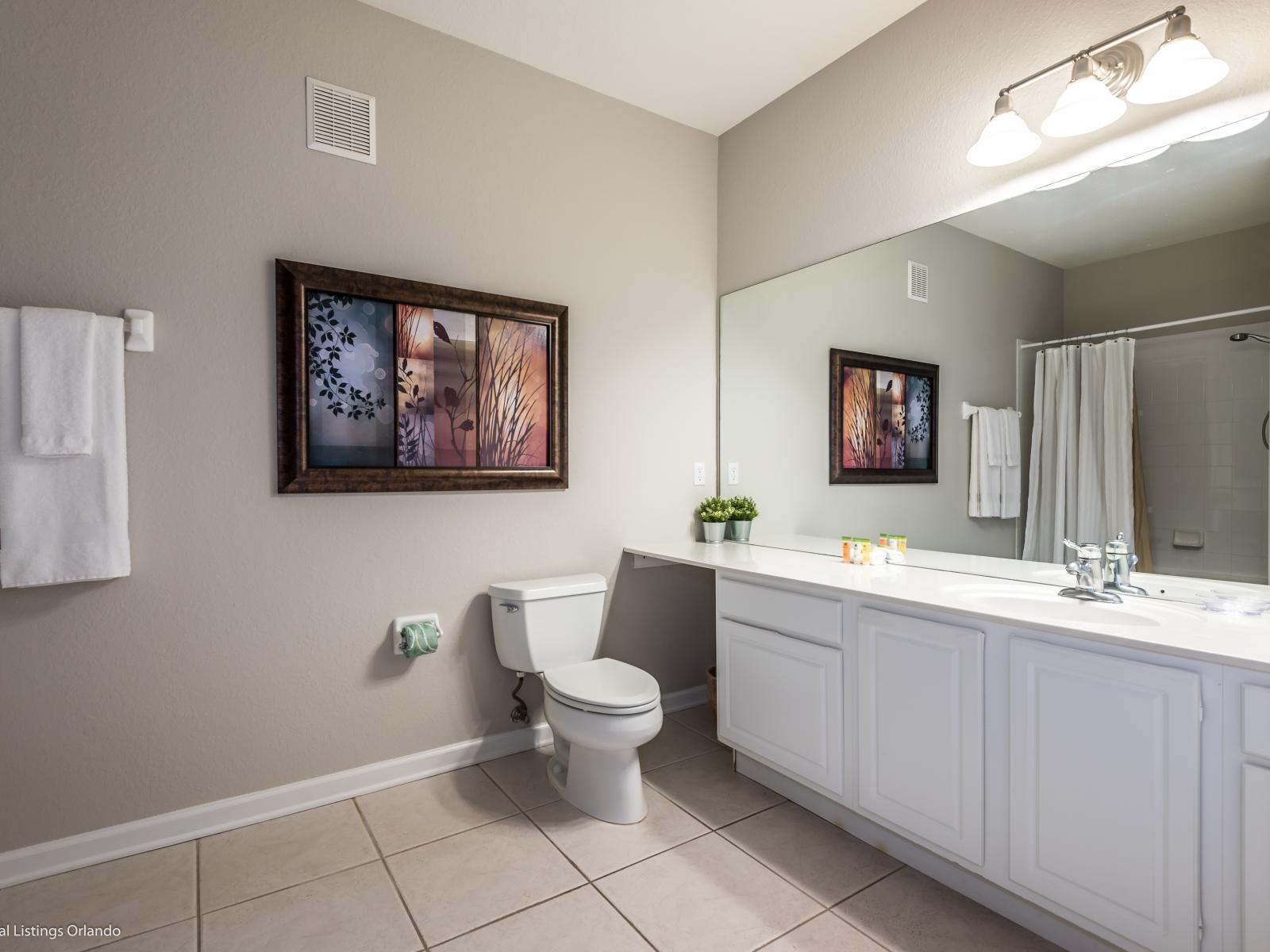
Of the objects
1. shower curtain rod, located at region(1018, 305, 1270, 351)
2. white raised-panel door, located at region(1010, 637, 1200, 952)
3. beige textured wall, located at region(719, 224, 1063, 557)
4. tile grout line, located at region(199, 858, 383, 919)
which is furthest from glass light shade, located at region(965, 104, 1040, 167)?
tile grout line, located at region(199, 858, 383, 919)

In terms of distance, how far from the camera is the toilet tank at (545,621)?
2.34m

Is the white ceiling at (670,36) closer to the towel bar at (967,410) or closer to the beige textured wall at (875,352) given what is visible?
the beige textured wall at (875,352)

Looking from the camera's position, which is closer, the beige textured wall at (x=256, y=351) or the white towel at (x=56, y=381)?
the white towel at (x=56, y=381)

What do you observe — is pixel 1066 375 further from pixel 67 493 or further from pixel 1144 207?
pixel 67 493

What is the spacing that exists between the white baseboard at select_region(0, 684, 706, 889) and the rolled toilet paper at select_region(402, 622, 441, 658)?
40cm

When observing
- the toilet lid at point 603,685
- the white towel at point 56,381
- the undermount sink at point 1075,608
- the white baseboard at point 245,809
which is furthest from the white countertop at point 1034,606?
the white towel at point 56,381

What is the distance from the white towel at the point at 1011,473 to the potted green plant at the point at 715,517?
1158mm

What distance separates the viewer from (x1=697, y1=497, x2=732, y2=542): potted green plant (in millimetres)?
2932

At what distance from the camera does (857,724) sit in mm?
1874

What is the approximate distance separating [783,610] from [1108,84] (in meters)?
1.71

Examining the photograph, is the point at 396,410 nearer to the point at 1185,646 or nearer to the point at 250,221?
the point at 250,221

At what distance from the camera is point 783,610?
210 cm

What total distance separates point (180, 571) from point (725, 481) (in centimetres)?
212

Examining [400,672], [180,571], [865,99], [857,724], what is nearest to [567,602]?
[400,672]
